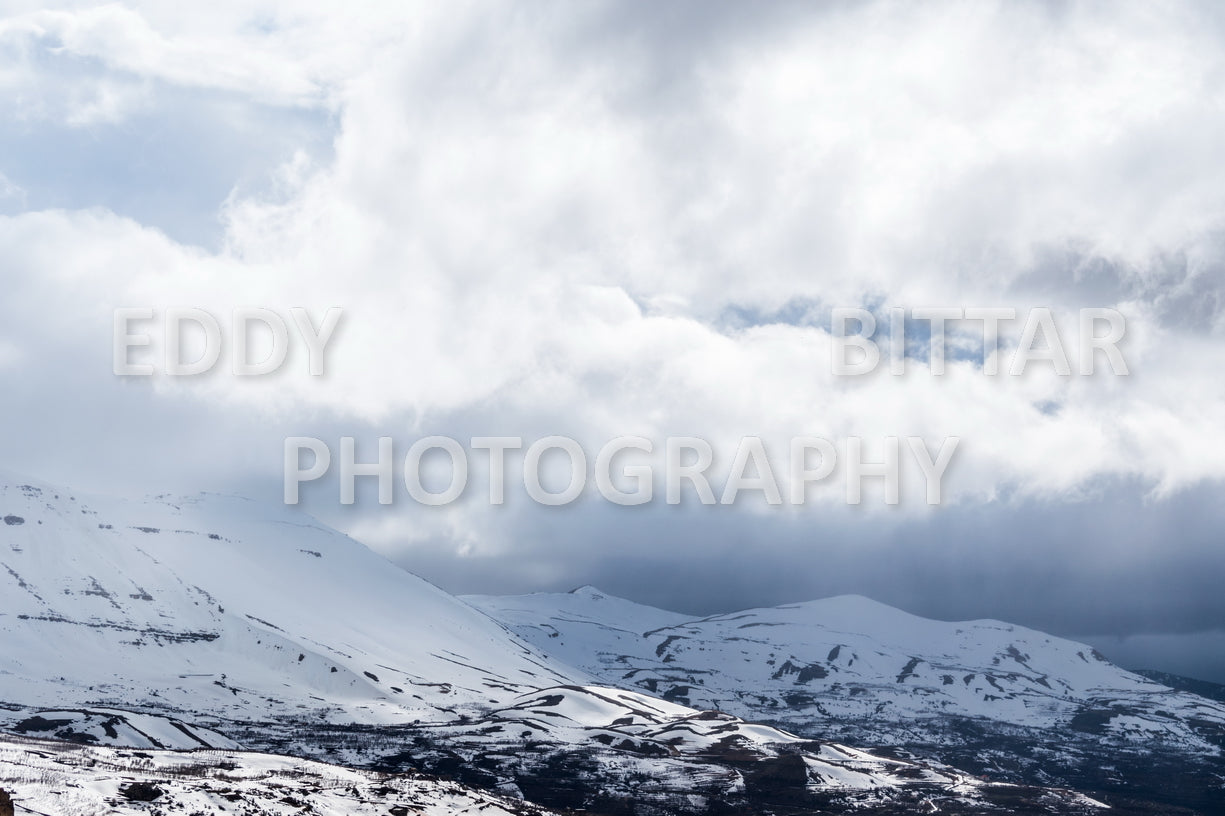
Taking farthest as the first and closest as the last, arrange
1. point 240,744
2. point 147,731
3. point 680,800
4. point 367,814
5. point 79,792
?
point 240,744
point 680,800
point 147,731
point 367,814
point 79,792

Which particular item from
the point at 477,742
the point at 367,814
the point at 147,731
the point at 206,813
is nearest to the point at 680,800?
the point at 477,742

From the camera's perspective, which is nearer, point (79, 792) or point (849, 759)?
point (79, 792)

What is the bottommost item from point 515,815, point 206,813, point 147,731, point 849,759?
point 849,759

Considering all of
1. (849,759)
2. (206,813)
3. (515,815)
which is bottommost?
(849,759)

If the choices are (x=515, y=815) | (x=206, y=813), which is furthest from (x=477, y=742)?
(x=206, y=813)

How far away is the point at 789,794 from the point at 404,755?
5969 cm

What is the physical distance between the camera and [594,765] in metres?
176

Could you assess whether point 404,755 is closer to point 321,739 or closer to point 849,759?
point 321,739

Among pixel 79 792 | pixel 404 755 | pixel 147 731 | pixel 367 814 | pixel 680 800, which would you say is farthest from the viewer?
pixel 404 755

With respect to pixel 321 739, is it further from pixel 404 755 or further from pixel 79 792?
pixel 79 792

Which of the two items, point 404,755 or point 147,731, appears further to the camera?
point 404,755

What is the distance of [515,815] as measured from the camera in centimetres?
8631

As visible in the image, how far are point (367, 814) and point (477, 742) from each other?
127299mm

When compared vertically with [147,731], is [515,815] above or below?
above
